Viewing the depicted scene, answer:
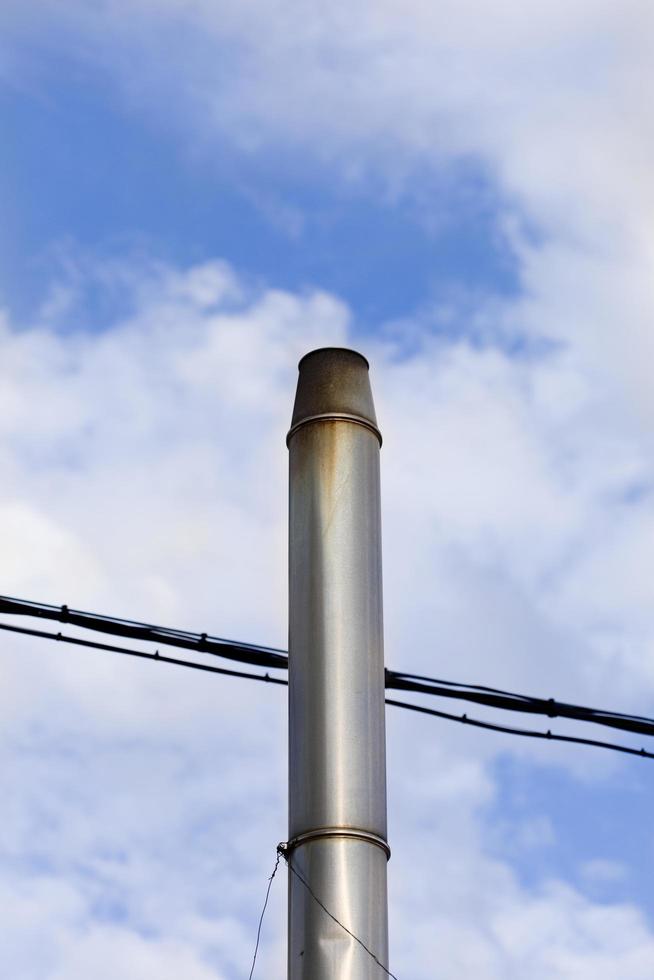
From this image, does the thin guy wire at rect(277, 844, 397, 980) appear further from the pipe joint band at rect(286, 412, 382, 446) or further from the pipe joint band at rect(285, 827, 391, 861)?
the pipe joint band at rect(286, 412, 382, 446)

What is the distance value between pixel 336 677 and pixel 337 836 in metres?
0.95

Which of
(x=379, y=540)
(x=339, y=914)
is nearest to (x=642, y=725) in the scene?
(x=379, y=540)

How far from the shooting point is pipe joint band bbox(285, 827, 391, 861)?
897cm

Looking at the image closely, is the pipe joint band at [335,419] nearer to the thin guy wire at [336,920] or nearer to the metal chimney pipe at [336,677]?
the metal chimney pipe at [336,677]

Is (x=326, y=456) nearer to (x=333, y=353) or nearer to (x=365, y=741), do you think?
(x=333, y=353)

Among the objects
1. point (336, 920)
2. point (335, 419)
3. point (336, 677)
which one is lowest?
point (336, 920)

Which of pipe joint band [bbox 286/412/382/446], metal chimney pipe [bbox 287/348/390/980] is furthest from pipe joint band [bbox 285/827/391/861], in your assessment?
pipe joint band [bbox 286/412/382/446]

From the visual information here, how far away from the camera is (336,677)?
9.36 m

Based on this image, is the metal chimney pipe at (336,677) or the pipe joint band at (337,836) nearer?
the metal chimney pipe at (336,677)

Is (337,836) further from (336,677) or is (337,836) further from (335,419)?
(335,419)

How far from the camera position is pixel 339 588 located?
9656 mm

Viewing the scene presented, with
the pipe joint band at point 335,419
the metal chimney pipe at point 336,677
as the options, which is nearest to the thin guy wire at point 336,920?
the metal chimney pipe at point 336,677

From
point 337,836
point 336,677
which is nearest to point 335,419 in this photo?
point 336,677

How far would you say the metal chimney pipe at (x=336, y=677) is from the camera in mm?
8867
